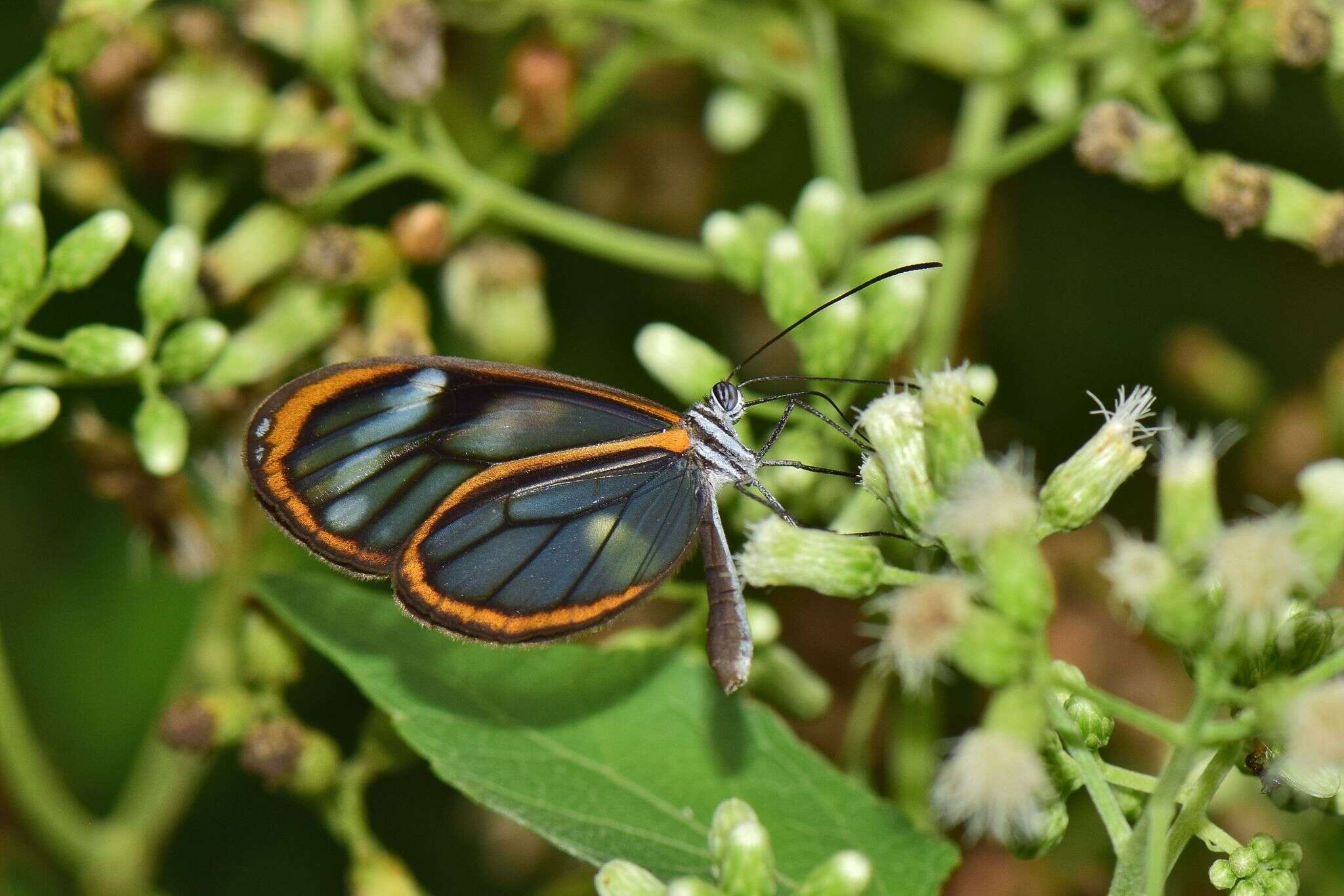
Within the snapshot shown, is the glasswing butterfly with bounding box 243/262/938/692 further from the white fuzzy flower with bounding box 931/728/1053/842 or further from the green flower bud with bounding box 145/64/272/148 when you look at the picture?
the green flower bud with bounding box 145/64/272/148

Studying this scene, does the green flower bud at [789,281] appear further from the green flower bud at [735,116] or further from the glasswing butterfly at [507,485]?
the green flower bud at [735,116]

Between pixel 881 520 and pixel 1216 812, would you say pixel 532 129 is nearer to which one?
pixel 881 520

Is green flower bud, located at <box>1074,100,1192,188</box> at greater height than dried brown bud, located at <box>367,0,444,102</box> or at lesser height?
greater

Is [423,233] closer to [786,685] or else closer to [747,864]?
[786,685]

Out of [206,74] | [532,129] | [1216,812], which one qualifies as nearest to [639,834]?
[1216,812]

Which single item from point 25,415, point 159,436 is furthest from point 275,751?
point 25,415

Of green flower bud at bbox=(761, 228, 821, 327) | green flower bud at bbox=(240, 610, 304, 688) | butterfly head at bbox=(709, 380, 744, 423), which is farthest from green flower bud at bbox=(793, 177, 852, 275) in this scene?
green flower bud at bbox=(240, 610, 304, 688)

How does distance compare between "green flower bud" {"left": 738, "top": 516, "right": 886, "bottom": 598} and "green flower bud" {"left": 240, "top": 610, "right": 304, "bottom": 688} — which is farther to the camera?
"green flower bud" {"left": 240, "top": 610, "right": 304, "bottom": 688}
